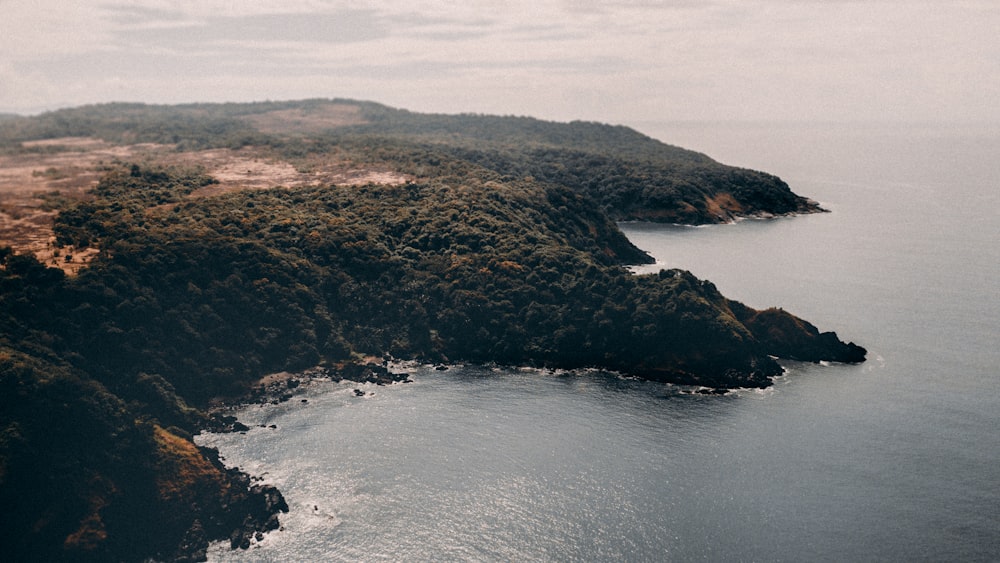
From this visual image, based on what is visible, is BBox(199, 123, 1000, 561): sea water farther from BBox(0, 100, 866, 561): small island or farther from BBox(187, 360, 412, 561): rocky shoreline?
BBox(0, 100, 866, 561): small island

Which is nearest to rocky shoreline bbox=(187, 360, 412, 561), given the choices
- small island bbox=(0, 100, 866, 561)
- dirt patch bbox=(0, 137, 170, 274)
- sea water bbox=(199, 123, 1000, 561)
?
small island bbox=(0, 100, 866, 561)

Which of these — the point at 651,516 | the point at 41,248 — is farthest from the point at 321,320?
the point at 651,516

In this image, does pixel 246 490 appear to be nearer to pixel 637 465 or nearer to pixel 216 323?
pixel 216 323

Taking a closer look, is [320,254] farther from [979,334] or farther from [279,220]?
[979,334]

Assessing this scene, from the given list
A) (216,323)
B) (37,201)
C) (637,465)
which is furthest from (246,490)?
(37,201)

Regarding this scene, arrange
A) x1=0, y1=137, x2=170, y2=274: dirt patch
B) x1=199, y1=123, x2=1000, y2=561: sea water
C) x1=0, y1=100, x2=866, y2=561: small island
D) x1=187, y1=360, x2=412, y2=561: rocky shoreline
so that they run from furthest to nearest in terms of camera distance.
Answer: x1=0, y1=137, x2=170, y2=274: dirt patch < x1=0, y1=100, x2=866, y2=561: small island < x1=187, y1=360, x2=412, y2=561: rocky shoreline < x1=199, y1=123, x2=1000, y2=561: sea water

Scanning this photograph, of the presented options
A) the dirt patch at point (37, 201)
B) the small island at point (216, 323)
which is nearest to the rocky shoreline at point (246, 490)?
the small island at point (216, 323)

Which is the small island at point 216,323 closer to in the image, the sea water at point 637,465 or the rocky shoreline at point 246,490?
the rocky shoreline at point 246,490

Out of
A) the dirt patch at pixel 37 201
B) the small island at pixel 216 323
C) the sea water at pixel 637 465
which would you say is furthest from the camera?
the dirt patch at pixel 37 201

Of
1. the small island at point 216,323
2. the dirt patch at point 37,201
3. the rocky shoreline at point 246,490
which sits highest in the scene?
the dirt patch at point 37,201
